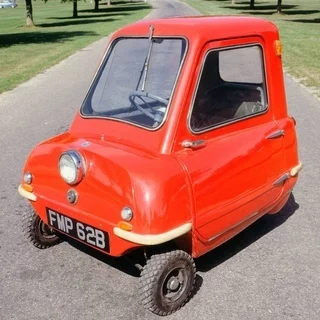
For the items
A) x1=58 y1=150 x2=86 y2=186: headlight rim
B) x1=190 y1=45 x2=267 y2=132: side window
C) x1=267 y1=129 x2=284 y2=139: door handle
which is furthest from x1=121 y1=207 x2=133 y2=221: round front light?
x1=267 y1=129 x2=284 y2=139: door handle

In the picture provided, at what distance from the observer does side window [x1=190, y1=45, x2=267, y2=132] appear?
3.61 meters

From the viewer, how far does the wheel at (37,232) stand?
407cm

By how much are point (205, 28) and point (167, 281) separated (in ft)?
5.65

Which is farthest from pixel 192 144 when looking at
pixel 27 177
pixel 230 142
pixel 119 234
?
pixel 27 177

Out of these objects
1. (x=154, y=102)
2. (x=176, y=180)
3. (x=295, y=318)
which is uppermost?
(x=154, y=102)

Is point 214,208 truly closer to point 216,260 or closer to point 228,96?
point 216,260

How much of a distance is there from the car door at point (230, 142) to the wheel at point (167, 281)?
25 cm

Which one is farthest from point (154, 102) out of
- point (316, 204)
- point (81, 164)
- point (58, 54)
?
point (58, 54)

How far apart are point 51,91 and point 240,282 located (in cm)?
906

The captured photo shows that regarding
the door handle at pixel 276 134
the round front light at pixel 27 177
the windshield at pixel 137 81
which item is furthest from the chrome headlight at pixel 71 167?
the door handle at pixel 276 134

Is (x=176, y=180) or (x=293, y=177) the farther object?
(x=293, y=177)

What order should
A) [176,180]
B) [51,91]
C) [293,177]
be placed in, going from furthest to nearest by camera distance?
[51,91]
[293,177]
[176,180]

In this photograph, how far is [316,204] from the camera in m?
5.15

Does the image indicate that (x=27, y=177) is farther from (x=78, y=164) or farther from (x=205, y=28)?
(x=205, y=28)
